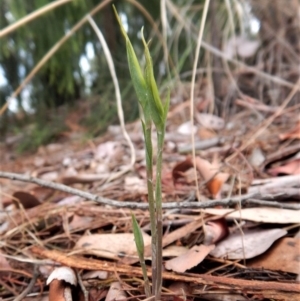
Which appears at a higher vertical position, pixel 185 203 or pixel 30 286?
pixel 185 203

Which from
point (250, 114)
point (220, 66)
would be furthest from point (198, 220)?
point (220, 66)

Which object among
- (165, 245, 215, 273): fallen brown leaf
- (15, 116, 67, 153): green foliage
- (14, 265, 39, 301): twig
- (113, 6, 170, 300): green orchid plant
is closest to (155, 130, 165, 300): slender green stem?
(113, 6, 170, 300): green orchid plant

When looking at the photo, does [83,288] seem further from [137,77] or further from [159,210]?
[137,77]

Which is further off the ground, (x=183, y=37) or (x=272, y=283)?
(x=183, y=37)

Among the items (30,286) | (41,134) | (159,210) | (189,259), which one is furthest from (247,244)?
Result: (41,134)

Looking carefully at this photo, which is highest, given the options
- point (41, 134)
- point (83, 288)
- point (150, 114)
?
point (41, 134)

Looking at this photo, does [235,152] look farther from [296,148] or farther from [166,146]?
[166,146]

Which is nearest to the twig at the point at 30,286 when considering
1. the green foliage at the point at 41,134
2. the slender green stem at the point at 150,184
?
the slender green stem at the point at 150,184

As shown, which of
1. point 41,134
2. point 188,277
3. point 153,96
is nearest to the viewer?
point 153,96

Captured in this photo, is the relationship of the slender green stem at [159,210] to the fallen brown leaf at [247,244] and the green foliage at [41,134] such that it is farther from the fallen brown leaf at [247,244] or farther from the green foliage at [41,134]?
the green foliage at [41,134]
